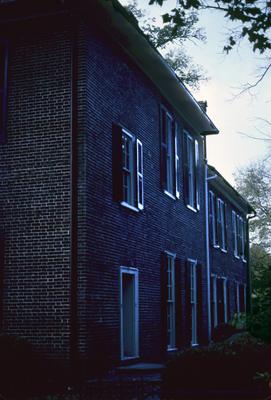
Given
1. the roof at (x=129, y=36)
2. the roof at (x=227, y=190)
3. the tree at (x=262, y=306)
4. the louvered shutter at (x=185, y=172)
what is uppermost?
the roof at (x=129, y=36)

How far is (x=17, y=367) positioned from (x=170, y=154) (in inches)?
374

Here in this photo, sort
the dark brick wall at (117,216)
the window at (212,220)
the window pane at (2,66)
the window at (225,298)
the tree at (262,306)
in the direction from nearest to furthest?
the tree at (262,306) < the dark brick wall at (117,216) < the window pane at (2,66) < the window at (212,220) < the window at (225,298)

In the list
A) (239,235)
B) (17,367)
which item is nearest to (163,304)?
(17,367)

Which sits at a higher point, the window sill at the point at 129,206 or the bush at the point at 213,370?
the window sill at the point at 129,206

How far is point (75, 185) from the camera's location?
12570 millimetres

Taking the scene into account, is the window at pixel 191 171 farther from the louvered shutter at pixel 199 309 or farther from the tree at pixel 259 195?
the tree at pixel 259 195

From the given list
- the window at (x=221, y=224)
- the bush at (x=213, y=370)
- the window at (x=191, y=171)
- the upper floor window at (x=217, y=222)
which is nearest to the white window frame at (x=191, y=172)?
the window at (x=191, y=171)

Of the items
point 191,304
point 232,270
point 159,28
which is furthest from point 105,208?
point 159,28

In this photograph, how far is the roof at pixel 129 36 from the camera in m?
13.1

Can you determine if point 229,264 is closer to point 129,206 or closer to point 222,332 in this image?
point 222,332

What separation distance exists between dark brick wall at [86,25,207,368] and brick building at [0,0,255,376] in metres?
0.04

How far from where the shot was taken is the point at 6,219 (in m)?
12.9

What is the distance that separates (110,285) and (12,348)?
10.3 ft

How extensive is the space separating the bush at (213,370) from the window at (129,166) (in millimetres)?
4969
